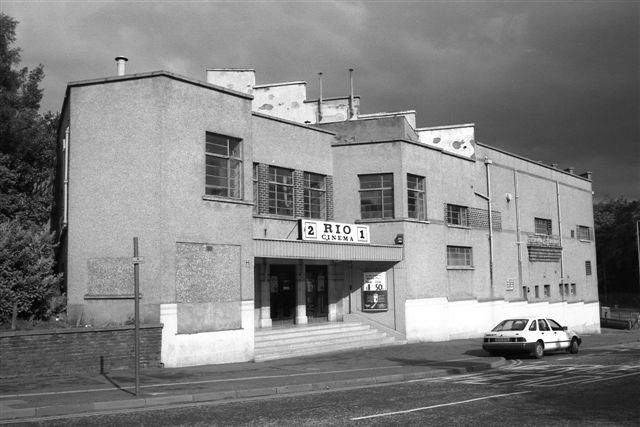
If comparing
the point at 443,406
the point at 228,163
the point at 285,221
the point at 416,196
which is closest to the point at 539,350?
the point at 416,196

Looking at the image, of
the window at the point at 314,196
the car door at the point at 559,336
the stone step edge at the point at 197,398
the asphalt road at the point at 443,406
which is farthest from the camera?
the window at the point at 314,196

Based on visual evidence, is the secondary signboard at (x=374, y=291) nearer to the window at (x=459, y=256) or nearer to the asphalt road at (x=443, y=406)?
the window at (x=459, y=256)

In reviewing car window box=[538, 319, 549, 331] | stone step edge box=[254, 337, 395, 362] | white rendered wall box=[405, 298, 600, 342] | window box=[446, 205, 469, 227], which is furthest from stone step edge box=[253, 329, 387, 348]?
window box=[446, 205, 469, 227]

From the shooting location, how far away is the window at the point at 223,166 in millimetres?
20297

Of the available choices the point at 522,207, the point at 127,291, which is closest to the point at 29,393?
the point at 127,291

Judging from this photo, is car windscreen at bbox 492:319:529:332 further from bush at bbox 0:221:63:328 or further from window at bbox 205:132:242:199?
bush at bbox 0:221:63:328

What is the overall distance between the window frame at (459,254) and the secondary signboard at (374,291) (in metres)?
4.31

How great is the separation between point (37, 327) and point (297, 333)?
895 centimetres

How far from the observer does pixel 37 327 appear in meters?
17.5

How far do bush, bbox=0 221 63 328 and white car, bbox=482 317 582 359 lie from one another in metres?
13.6

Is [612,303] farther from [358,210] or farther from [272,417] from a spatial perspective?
[272,417]

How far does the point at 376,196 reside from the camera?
2734 centimetres

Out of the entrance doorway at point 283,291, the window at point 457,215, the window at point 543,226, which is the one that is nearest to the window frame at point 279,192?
the entrance doorway at point 283,291

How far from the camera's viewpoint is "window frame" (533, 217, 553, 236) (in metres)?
37.7
